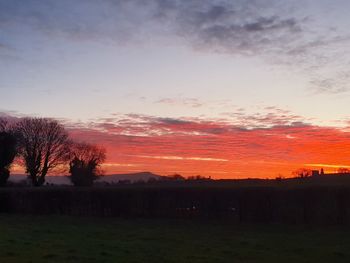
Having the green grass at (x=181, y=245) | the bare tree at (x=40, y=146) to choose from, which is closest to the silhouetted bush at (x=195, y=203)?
the green grass at (x=181, y=245)

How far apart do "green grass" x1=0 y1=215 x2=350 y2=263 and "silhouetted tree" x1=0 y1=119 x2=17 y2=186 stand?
53416 millimetres

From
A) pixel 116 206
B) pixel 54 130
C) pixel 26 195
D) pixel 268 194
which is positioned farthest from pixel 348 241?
pixel 54 130

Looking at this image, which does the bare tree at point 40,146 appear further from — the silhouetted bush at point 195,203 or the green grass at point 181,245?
the green grass at point 181,245

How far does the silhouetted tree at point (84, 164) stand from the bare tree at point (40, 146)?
3337mm

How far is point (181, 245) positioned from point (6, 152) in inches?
2604

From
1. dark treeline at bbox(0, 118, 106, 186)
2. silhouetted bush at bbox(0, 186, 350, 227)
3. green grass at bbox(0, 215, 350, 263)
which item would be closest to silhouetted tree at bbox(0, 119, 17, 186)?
dark treeline at bbox(0, 118, 106, 186)

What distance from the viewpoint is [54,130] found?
97062 mm

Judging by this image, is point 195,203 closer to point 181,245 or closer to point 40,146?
point 181,245

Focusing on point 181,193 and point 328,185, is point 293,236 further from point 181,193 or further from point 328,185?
point 181,193

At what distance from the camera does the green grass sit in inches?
707

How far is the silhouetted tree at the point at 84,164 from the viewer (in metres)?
93.3

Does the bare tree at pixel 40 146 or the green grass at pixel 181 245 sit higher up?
the bare tree at pixel 40 146

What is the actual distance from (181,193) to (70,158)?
64.1 m

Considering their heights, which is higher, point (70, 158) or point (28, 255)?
point (70, 158)
